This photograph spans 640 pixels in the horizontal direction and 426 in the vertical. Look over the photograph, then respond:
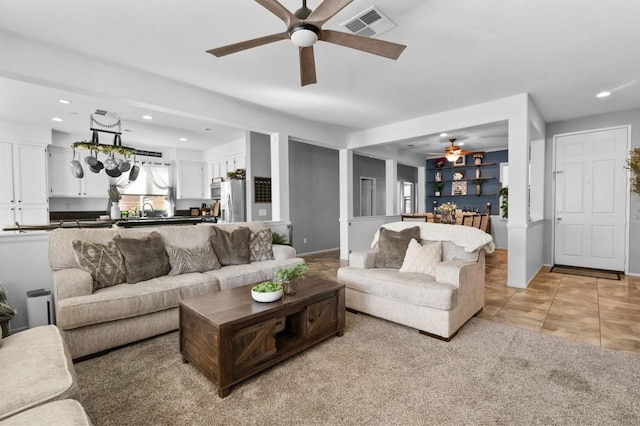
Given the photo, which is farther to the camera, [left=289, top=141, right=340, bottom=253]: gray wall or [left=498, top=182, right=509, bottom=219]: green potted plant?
[left=498, top=182, right=509, bottom=219]: green potted plant

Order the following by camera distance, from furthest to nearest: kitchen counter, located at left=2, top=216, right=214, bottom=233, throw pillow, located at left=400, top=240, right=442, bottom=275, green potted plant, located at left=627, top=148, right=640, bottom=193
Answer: green potted plant, located at left=627, top=148, right=640, bottom=193, kitchen counter, located at left=2, top=216, right=214, bottom=233, throw pillow, located at left=400, top=240, right=442, bottom=275

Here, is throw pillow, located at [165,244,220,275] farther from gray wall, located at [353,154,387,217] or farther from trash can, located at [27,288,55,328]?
gray wall, located at [353,154,387,217]

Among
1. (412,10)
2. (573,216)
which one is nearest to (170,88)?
(412,10)

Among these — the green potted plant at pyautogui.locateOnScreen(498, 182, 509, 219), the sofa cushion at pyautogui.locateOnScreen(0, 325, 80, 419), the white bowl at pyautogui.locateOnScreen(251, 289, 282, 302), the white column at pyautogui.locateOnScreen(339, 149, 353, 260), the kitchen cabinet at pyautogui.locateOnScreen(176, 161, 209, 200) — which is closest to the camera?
the sofa cushion at pyautogui.locateOnScreen(0, 325, 80, 419)

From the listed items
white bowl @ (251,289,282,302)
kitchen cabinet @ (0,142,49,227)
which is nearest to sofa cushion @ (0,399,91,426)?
white bowl @ (251,289,282,302)

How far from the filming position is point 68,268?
2.63m

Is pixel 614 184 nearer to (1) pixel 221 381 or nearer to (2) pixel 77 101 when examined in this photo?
(1) pixel 221 381

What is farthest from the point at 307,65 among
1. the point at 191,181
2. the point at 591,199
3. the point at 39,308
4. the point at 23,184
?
the point at 191,181

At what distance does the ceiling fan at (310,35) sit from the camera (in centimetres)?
177

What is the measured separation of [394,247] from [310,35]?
227cm

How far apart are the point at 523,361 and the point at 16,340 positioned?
3.18m

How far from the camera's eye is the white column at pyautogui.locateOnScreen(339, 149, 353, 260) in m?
6.20

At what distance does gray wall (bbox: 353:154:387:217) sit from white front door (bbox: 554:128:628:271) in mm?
4137

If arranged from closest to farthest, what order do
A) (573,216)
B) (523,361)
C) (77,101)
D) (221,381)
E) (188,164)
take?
(221,381) < (523,361) < (77,101) < (573,216) < (188,164)
